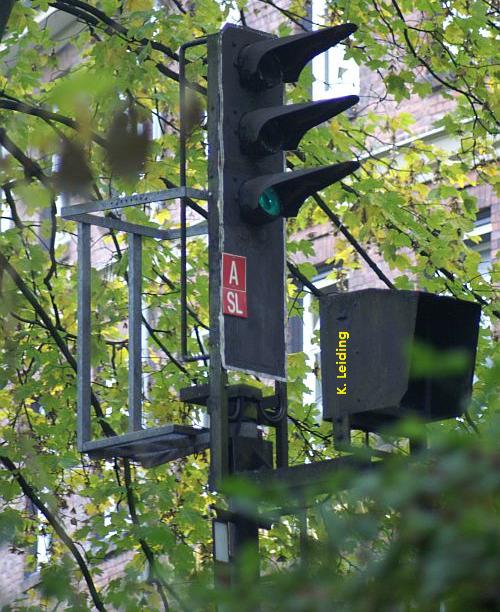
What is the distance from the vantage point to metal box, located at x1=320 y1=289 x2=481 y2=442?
5996 millimetres

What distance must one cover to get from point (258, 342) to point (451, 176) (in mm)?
6656

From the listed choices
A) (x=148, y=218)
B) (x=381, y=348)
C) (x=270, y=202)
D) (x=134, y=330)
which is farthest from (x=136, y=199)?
(x=148, y=218)

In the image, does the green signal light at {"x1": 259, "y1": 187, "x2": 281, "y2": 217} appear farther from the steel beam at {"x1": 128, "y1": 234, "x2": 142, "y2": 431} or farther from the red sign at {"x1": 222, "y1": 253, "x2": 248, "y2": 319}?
the steel beam at {"x1": 128, "y1": 234, "x2": 142, "y2": 431}

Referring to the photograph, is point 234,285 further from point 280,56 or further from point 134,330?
point 280,56

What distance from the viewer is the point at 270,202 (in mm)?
6445

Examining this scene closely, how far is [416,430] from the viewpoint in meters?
3.01

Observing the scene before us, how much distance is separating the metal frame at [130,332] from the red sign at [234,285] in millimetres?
297

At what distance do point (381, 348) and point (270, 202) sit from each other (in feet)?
2.34

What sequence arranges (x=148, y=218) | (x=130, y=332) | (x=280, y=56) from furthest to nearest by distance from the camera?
(x=148, y=218)
(x=130, y=332)
(x=280, y=56)

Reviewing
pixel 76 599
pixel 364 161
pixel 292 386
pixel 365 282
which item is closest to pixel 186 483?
pixel 292 386

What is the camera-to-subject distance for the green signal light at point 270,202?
638 centimetres

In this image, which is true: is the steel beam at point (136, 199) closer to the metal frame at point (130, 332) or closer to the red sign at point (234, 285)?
the metal frame at point (130, 332)

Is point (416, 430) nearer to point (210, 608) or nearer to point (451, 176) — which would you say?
point (210, 608)

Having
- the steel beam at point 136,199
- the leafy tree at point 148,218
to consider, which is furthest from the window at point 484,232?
the steel beam at point 136,199
